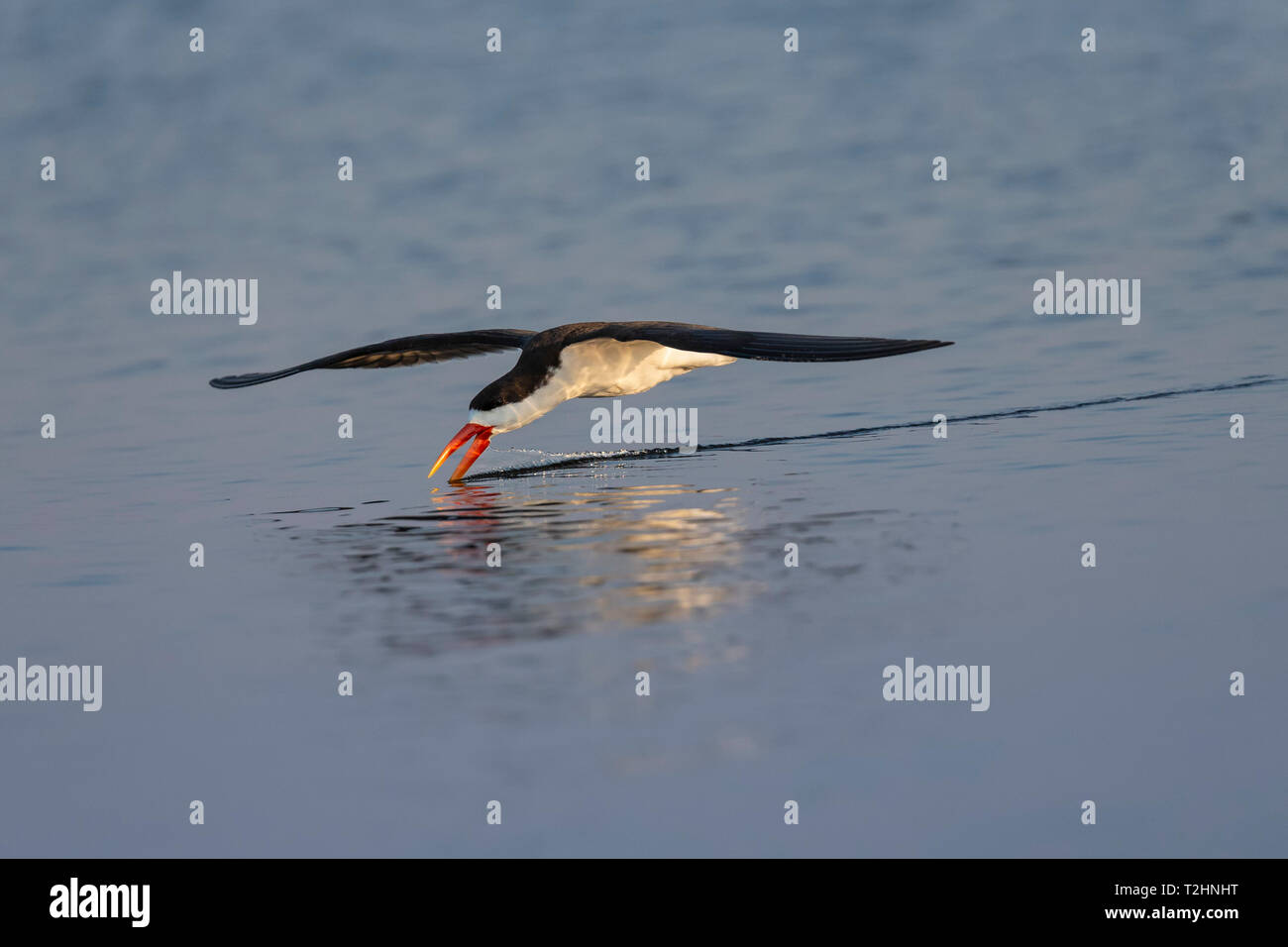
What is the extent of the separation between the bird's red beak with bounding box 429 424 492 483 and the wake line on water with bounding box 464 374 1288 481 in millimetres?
281

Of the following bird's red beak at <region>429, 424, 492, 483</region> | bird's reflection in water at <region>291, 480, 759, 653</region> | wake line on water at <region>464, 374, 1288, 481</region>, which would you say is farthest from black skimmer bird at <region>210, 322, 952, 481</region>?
bird's reflection in water at <region>291, 480, 759, 653</region>

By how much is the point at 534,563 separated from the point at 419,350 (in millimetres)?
5313

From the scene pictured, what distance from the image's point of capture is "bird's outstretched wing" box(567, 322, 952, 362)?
9.34 metres

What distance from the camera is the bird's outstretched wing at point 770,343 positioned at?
9.34m

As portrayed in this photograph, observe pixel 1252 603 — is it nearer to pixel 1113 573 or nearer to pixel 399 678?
pixel 1113 573

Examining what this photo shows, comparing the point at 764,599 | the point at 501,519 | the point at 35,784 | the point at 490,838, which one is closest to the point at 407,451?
the point at 501,519

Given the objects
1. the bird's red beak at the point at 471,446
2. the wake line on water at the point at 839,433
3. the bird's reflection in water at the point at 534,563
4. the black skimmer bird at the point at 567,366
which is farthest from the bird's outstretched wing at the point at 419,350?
the bird's reflection in water at the point at 534,563

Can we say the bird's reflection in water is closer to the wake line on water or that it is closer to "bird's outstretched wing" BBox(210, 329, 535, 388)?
the wake line on water

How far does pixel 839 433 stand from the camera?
1258cm

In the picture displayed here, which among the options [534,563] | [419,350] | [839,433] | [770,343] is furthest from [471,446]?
[534,563]

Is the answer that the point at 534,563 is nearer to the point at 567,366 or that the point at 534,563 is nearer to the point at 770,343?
the point at 770,343

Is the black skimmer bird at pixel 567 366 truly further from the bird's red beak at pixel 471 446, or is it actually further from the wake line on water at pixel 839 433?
the wake line on water at pixel 839 433

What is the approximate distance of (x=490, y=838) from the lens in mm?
A: 4461

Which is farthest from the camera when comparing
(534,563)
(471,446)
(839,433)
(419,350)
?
(419,350)
